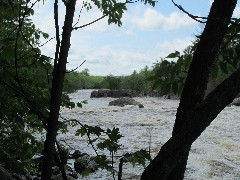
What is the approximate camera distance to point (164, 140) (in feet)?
41.8

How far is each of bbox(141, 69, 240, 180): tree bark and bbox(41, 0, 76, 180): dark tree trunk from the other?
0.39 metres

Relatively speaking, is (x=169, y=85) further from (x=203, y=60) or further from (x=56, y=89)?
(x=56, y=89)

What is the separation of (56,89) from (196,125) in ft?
1.66

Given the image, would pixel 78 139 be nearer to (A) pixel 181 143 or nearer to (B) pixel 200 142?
(B) pixel 200 142

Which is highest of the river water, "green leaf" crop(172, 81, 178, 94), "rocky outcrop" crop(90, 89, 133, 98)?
"green leaf" crop(172, 81, 178, 94)

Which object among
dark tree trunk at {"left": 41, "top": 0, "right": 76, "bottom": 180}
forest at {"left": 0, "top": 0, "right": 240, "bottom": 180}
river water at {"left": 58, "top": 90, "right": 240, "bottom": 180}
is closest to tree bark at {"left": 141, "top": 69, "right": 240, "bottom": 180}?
forest at {"left": 0, "top": 0, "right": 240, "bottom": 180}

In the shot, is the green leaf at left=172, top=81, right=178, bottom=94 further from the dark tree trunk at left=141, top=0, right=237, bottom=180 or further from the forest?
the dark tree trunk at left=141, top=0, right=237, bottom=180

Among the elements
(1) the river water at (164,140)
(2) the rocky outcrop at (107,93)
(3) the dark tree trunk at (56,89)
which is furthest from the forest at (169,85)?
(2) the rocky outcrop at (107,93)

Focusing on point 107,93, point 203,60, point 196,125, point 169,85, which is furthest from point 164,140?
point 107,93

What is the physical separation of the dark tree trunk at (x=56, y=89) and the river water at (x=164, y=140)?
9.97 ft

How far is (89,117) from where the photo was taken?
59.9ft

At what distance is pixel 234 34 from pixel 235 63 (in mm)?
321

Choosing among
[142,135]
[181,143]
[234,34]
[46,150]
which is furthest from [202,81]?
[142,135]

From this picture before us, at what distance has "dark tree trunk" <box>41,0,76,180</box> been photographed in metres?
1.26
